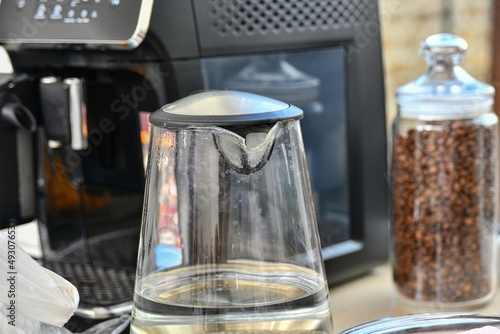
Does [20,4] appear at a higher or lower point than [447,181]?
higher

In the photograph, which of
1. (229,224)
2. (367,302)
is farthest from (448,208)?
(229,224)

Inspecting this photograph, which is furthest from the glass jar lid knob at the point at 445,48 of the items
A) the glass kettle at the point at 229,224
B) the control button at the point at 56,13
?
the control button at the point at 56,13

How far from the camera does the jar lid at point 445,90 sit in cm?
61

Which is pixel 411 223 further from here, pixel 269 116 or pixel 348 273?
pixel 269 116

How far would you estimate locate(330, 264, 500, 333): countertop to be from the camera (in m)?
0.63

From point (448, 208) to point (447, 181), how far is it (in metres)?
0.03

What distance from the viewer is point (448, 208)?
24.4 inches

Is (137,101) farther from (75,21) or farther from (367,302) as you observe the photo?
(367,302)

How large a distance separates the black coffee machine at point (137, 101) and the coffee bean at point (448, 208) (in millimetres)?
76

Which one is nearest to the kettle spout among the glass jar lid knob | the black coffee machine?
the black coffee machine

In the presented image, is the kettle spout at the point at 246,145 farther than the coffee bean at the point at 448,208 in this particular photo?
No

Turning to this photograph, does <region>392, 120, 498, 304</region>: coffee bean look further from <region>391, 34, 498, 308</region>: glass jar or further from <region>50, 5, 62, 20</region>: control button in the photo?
<region>50, 5, 62, 20</region>: control button

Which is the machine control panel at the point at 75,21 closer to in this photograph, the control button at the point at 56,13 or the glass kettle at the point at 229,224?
the control button at the point at 56,13

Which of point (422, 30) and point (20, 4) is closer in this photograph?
point (20, 4)
